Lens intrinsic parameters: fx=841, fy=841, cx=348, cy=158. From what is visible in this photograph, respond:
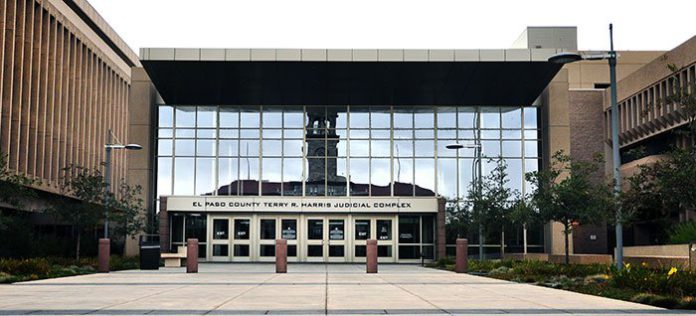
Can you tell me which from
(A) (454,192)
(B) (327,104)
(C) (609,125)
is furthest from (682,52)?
(B) (327,104)

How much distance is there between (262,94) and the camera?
4475 cm

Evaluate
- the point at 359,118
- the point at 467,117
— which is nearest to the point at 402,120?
the point at 359,118

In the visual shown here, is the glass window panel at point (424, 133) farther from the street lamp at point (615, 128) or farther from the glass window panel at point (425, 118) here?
the street lamp at point (615, 128)

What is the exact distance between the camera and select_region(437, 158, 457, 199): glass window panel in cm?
4675

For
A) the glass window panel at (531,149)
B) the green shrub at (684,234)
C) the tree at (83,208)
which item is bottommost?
the green shrub at (684,234)

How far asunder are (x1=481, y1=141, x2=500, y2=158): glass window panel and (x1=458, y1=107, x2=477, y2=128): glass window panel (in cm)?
126

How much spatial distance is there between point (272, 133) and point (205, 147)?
378 centimetres

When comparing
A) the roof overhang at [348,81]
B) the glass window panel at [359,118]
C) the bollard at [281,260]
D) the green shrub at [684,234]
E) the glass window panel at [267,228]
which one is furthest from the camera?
the glass window panel at [359,118]

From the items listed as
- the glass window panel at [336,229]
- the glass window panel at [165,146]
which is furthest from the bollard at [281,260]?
the glass window panel at [165,146]

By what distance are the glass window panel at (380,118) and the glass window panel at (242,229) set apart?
8.89 metres

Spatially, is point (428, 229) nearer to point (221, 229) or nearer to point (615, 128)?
point (221, 229)

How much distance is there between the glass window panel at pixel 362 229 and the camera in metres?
46.3

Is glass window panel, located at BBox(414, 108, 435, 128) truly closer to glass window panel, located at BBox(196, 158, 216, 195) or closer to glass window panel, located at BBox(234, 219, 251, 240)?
glass window panel, located at BBox(234, 219, 251, 240)

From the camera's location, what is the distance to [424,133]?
155ft
